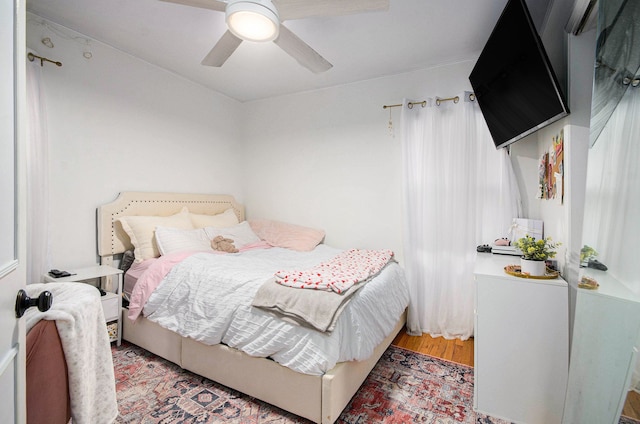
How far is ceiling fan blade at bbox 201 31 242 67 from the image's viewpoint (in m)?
1.86

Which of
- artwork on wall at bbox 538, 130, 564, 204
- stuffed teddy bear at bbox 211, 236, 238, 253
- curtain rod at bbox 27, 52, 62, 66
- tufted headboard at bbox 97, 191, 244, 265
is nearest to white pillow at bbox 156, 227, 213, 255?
stuffed teddy bear at bbox 211, 236, 238, 253

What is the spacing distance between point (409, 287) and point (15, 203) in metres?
2.85

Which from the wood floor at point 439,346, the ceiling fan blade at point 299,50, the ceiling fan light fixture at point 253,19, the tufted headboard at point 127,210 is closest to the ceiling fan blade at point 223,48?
the ceiling fan light fixture at point 253,19

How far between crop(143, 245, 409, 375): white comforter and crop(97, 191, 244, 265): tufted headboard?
79 cm

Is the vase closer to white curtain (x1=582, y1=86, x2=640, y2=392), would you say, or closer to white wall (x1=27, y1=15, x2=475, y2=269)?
white curtain (x1=582, y1=86, x2=640, y2=392)

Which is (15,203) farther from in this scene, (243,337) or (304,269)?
(304,269)

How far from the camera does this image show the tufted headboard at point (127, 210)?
102 inches

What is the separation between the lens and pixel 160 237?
2623 mm

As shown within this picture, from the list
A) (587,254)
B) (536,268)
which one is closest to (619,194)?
(587,254)

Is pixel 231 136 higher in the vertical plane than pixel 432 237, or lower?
higher

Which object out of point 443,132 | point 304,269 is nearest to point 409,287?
point 304,269

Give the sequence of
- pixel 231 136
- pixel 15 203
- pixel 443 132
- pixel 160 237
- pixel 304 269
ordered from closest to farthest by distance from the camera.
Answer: pixel 15 203 → pixel 304 269 → pixel 160 237 → pixel 443 132 → pixel 231 136

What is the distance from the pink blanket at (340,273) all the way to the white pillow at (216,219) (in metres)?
1.49

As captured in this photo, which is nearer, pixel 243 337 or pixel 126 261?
pixel 243 337
